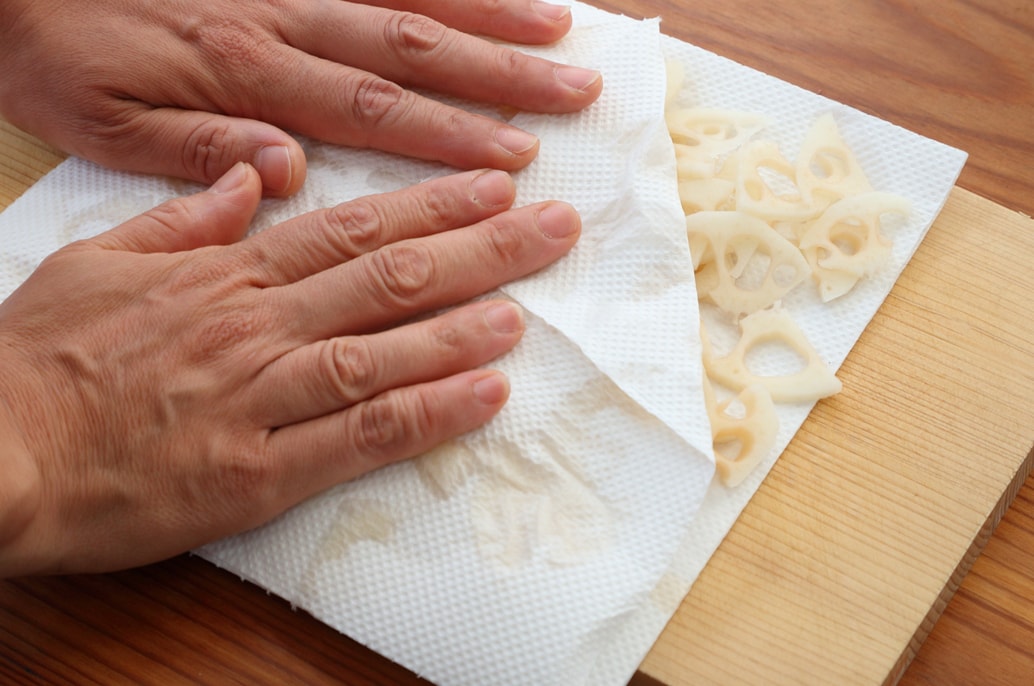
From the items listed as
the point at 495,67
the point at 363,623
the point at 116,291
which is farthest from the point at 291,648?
the point at 495,67

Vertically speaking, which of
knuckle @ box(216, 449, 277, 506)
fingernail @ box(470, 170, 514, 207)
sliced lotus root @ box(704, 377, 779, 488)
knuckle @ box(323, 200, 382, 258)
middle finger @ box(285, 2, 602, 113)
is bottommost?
knuckle @ box(216, 449, 277, 506)

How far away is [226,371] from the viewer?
0.90 meters

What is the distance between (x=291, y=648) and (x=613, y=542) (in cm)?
31

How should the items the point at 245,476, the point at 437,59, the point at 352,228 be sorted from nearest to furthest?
1. the point at 245,476
2. the point at 352,228
3. the point at 437,59

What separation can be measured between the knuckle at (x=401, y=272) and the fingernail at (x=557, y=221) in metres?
0.12

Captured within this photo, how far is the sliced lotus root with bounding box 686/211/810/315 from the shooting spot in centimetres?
104

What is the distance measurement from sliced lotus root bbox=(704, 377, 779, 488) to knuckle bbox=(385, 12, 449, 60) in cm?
46

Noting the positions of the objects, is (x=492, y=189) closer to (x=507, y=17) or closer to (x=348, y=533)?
(x=507, y=17)

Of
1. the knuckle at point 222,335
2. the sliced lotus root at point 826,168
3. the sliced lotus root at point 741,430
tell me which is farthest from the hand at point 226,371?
the sliced lotus root at point 826,168

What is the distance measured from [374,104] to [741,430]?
0.49 metres

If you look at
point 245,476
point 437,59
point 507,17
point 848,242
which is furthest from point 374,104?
point 848,242

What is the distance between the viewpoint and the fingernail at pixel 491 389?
91 centimetres

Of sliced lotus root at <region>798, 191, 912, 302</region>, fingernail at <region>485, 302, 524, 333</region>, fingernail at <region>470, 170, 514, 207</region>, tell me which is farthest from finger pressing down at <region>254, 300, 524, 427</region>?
sliced lotus root at <region>798, 191, 912, 302</region>

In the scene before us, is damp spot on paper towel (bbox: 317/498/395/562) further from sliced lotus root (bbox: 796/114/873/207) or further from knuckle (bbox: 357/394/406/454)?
sliced lotus root (bbox: 796/114/873/207)
